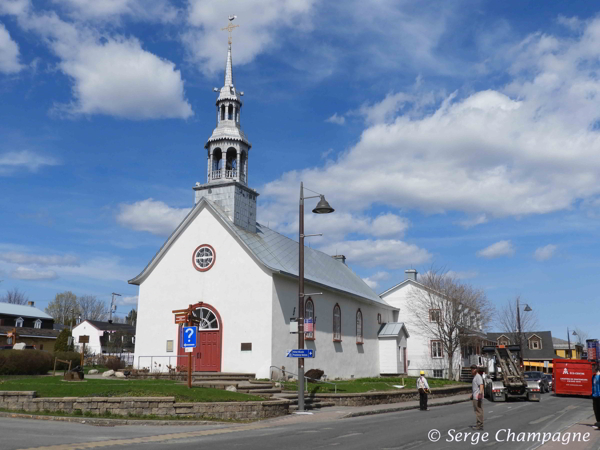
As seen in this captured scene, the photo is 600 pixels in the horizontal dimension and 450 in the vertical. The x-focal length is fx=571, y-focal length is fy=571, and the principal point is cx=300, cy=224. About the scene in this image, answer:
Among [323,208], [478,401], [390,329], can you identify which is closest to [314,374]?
[323,208]

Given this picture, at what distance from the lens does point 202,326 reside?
29484 mm

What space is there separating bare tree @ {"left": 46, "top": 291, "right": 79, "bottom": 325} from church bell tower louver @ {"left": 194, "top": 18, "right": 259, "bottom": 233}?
2996 inches

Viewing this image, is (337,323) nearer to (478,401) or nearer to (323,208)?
(323,208)

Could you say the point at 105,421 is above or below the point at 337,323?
below

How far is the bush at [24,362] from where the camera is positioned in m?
28.6

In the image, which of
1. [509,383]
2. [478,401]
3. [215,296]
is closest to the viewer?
[478,401]

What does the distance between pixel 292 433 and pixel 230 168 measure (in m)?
20.5

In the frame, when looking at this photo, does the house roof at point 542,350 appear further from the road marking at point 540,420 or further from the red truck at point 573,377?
the road marking at point 540,420

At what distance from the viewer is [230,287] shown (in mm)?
29266

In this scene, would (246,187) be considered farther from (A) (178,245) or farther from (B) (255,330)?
(B) (255,330)

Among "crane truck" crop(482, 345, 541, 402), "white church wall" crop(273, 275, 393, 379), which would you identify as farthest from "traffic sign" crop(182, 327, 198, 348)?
"crane truck" crop(482, 345, 541, 402)

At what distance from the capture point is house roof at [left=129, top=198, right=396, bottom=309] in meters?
29.6

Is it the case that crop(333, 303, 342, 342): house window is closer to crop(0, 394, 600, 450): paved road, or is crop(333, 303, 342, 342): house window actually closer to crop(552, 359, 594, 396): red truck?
crop(552, 359, 594, 396): red truck

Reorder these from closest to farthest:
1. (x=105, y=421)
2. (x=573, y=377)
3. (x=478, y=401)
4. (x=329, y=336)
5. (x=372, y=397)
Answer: (x=478, y=401) → (x=105, y=421) → (x=372, y=397) → (x=573, y=377) → (x=329, y=336)
